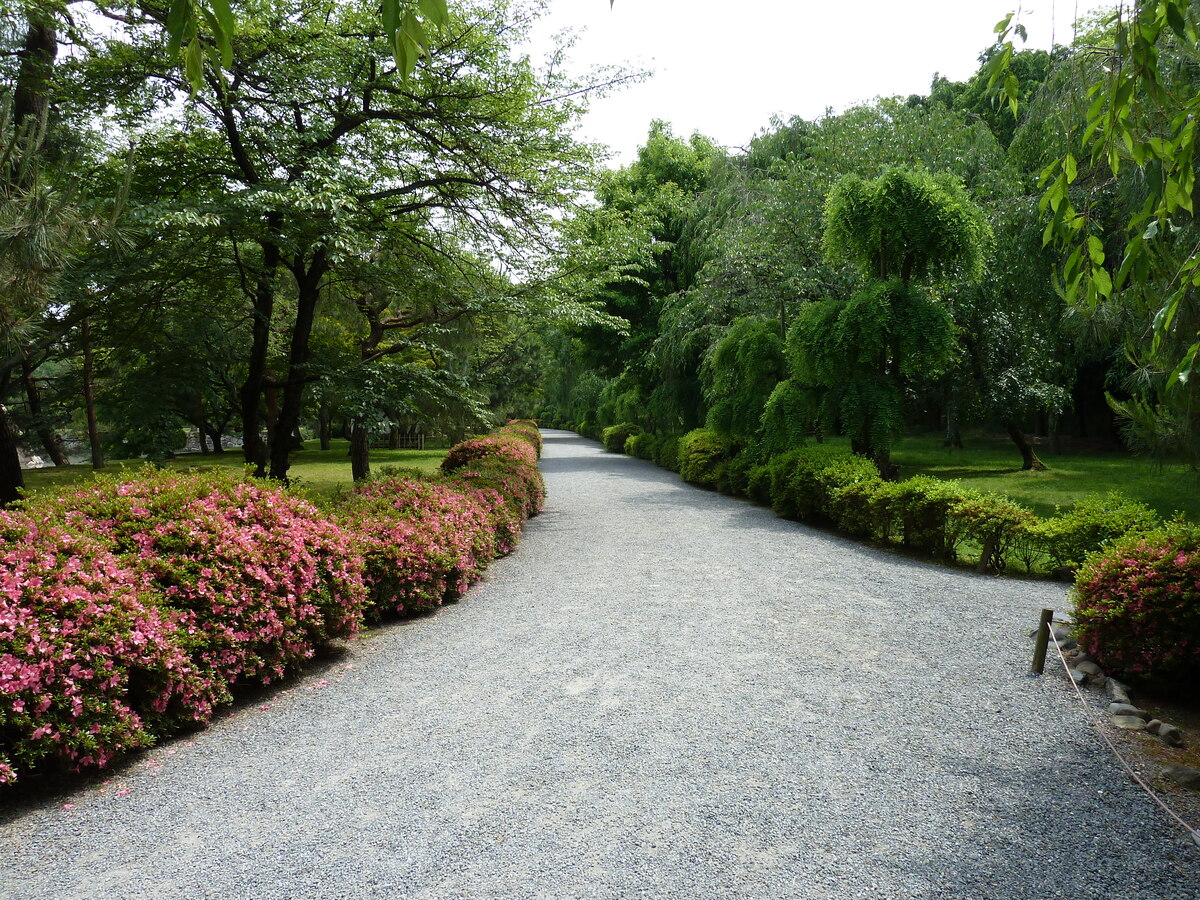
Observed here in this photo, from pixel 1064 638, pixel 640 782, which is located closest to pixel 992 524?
pixel 1064 638

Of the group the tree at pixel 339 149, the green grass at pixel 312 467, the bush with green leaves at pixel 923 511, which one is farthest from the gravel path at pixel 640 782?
the green grass at pixel 312 467

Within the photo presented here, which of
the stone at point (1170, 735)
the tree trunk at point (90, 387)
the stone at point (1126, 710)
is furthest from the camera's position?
the tree trunk at point (90, 387)

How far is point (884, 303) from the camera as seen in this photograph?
1037cm

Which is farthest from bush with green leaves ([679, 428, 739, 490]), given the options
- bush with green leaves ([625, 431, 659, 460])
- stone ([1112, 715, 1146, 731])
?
stone ([1112, 715, 1146, 731])

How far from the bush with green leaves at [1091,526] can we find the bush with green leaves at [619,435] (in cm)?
2192

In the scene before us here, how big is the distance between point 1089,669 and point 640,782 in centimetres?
310

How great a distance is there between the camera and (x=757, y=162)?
1866cm

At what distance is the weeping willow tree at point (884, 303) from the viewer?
33.7ft

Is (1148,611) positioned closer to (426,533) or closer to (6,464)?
(426,533)

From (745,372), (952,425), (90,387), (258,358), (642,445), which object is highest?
(745,372)

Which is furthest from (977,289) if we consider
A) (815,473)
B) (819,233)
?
(815,473)

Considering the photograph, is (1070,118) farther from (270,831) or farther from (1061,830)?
(270,831)

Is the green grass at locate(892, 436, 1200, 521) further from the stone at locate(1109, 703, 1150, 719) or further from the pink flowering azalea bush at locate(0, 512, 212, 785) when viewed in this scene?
the pink flowering azalea bush at locate(0, 512, 212, 785)

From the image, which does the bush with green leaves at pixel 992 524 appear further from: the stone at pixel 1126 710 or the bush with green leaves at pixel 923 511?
the stone at pixel 1126 710
